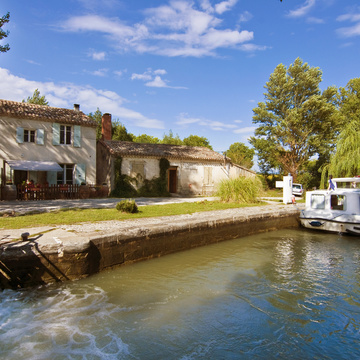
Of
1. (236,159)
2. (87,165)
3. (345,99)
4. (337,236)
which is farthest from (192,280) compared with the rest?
(345,99)

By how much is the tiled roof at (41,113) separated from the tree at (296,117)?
18.0 meters

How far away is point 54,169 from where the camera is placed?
56.5 ft

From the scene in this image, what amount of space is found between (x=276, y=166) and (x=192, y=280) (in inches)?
1033

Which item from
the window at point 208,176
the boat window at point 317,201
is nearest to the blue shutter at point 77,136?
the window at point 208,176

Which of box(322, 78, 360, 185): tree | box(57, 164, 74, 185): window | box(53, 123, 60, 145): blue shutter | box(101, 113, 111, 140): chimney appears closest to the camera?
box(322, 78, 360, 185): tree

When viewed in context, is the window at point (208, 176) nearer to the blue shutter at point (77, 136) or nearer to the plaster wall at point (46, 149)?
the plaster wall at point (46, 149)

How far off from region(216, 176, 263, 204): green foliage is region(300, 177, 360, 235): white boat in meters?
3.24

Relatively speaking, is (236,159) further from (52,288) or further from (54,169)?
(52,288)

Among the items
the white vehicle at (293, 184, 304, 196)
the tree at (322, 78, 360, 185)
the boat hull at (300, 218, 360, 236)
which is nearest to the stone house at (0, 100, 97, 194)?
the boat hull at (300, 218, 360, 236)

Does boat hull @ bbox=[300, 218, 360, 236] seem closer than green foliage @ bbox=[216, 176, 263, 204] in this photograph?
Yes

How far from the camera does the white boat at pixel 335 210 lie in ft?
36.0

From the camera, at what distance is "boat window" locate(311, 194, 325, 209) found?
1211 cm

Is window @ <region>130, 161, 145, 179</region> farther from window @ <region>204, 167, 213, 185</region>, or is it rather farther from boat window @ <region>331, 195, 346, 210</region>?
boat window @ <region>331, 195, 346, 210</region>

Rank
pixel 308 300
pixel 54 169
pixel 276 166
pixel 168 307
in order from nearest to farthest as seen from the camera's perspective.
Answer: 1. pixel 168 307
2. pixel 308 300
3. pixel 54 169
4. pixel 276 166
